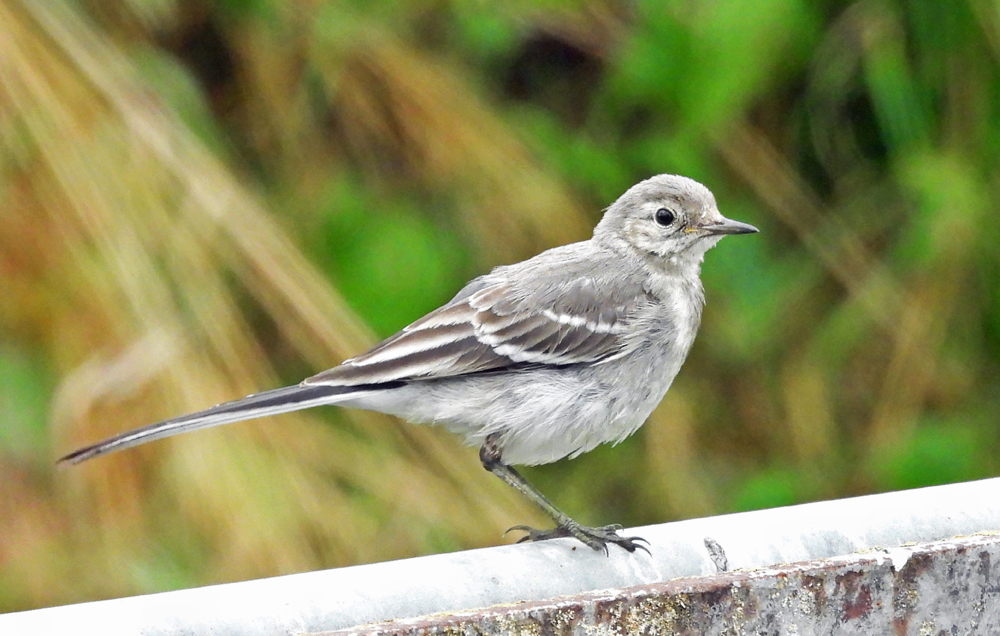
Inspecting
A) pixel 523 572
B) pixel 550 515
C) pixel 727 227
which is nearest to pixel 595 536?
pixel 550 515

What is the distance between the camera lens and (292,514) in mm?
3744

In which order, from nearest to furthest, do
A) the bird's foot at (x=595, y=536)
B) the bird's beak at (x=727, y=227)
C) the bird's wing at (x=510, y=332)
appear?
1. the bird's foot at (x=595, y=536)
2. the bird's wing at (x=510, y=332)
3. the bird's beak at (x=727, y=227)

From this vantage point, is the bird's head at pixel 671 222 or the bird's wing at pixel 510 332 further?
the bird's head at pixel 671 222

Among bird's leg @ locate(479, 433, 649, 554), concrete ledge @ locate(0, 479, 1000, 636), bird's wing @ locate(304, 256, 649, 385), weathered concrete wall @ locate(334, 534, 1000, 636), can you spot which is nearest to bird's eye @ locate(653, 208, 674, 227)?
bird's wing @ locate(304, 256, 649, 385)

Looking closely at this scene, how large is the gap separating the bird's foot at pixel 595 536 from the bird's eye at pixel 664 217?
3.07 ft

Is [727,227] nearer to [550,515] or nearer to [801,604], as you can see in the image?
[550,515]

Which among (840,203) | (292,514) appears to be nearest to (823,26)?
(840,203)

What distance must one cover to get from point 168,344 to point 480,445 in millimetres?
1092

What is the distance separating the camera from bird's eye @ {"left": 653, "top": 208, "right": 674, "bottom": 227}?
134 inches

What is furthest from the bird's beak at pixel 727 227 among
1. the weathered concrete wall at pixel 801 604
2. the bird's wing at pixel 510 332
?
the weathered concrete wall at pixel 801 604

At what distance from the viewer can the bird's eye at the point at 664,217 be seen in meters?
3.40

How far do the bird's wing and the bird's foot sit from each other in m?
0.43

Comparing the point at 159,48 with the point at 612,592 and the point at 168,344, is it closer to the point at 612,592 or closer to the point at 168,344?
the point at 168,344

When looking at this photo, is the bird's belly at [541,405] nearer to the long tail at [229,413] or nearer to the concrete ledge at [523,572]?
the long tail at [229,413]
